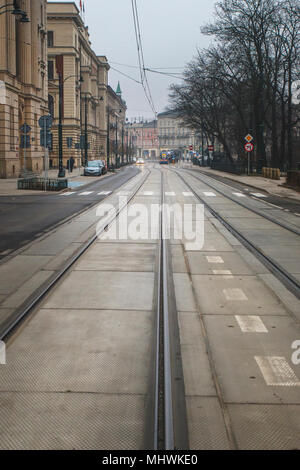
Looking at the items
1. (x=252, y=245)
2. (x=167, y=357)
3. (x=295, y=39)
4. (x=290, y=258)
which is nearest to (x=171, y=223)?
(x=252, y=245)

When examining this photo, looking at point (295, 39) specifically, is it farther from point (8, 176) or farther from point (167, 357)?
point (167, 357)

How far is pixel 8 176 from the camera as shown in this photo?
41562 millimetres

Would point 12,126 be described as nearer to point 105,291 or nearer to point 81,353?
point 105,291

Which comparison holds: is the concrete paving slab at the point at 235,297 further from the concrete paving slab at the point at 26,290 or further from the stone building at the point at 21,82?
the stone building at the point at 21,82

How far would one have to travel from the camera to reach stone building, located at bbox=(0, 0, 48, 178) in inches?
1598

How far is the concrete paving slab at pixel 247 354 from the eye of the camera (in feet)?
16.1

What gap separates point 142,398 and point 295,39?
4540cm

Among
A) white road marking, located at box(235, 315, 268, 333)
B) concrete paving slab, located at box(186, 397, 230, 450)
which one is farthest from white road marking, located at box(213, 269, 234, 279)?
concrete paving slab, located at box(186, 397, 230, 450)

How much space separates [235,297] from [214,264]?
256 centimetres

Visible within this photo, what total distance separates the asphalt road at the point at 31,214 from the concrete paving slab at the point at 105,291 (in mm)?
2989

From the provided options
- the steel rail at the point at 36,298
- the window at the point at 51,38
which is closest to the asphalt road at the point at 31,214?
the steel rail at the point at 36,298

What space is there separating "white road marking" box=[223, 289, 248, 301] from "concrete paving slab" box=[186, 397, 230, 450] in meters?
3.46

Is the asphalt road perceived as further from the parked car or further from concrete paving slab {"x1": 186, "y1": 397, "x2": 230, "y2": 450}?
the parked car
